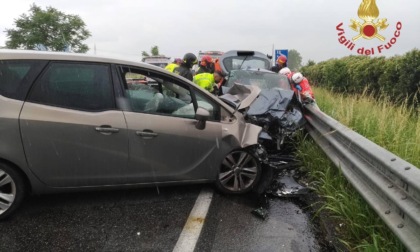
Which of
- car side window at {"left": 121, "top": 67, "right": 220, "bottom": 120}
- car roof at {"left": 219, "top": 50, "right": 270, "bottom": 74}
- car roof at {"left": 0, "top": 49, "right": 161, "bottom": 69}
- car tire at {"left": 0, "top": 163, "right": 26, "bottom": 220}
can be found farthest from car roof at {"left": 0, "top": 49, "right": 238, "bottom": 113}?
car roof at {"left": 219, "top": 50, "right": 270, "bottom": 74}

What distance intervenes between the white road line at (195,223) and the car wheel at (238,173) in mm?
229

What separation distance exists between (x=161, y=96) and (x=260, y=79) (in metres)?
3.83

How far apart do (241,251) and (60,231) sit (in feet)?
5.38

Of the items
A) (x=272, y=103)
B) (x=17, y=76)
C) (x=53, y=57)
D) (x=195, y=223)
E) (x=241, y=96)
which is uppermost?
(x=53, y=57)

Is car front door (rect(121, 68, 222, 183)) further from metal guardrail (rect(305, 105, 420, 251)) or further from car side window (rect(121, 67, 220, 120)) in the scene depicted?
metal guardrail (rect(305, 105, 420, 251))

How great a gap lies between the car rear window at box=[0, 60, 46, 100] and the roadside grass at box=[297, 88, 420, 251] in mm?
3017

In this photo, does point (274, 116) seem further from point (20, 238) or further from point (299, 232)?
point (20, 238)

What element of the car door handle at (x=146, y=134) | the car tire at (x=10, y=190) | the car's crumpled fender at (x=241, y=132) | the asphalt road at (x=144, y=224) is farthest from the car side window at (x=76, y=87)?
the car's crumpled fender at (x=241, y=132)

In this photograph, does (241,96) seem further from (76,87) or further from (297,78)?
(76,87)

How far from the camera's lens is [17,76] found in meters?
3.50

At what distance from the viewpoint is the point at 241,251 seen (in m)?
3.15

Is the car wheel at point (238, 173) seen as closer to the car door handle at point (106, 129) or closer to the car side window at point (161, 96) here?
the car side window at point (161, 96)

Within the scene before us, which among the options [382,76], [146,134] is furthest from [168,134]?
[382,76]

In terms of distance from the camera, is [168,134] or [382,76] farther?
[382,76]
